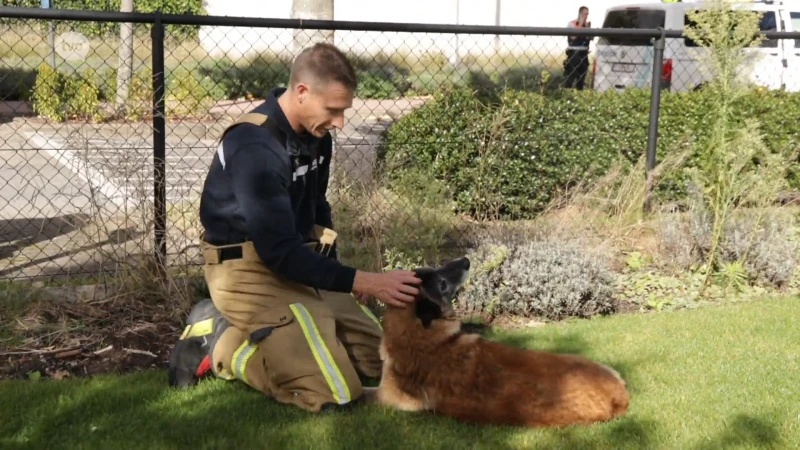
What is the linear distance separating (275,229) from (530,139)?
4830 millimetres

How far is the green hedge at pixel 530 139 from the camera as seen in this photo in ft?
25.3

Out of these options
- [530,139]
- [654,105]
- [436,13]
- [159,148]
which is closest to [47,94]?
[530,139]

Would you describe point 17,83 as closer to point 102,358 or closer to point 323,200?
point 102,358

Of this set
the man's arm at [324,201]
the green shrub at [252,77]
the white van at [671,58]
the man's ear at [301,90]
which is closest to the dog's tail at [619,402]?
the man's arm at [324,201]

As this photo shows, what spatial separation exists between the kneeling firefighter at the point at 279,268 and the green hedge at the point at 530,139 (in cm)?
317

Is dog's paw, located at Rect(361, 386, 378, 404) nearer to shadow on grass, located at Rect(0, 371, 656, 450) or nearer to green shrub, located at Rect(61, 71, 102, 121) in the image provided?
shadow on grass, located at Rect(0, 371, 656, 450)

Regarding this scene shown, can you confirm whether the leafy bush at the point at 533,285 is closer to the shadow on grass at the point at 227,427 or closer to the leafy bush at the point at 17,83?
the shadow on grass at the point at 227,427

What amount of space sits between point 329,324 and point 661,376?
5.91ft

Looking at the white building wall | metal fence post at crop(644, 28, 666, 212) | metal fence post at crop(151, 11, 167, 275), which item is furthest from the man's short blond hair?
the white building wall

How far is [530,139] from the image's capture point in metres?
8.28

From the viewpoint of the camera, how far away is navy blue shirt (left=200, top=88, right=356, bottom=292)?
3879 mm

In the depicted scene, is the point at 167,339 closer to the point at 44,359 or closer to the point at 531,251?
the point at 44,359

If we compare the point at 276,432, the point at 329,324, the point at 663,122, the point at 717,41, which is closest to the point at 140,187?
the point at 329,324

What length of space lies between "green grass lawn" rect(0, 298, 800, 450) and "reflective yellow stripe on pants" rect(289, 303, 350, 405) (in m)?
0.10
